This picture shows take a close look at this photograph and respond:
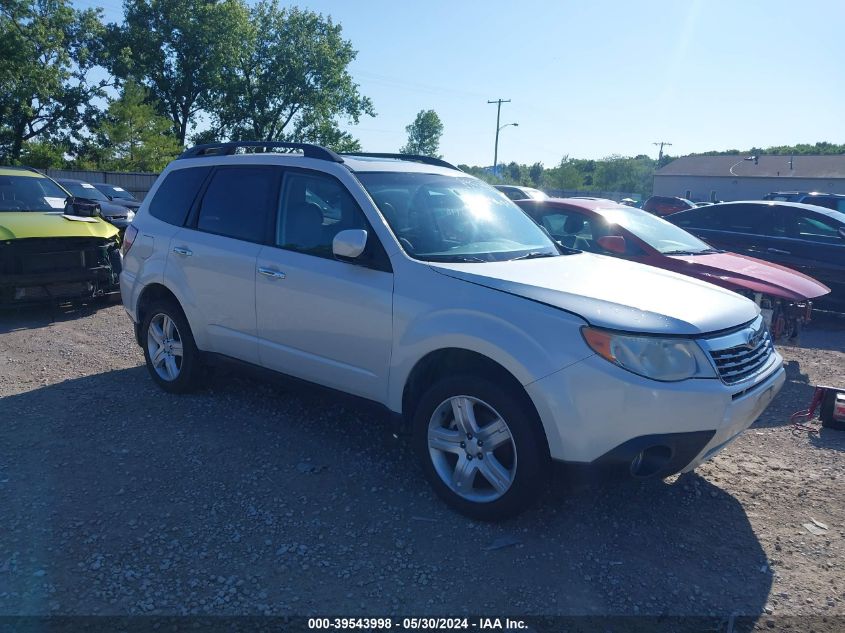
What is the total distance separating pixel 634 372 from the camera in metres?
3.11

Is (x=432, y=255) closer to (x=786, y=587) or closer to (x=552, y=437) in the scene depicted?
(x=552, y=437)

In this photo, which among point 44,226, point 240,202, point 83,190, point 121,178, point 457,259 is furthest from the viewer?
point 121,178

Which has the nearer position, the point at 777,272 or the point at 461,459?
the point at 461,459

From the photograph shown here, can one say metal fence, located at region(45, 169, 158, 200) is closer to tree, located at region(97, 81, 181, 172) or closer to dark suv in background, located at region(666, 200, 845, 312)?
tree, located at region(97, 81, 181, 172)

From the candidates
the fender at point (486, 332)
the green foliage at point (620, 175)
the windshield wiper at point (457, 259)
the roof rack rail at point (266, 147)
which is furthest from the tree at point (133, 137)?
the green foliage at point (620, 175)

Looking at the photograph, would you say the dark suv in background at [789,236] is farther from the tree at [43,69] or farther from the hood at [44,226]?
the tree at [43,69]

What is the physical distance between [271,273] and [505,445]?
6.49ft

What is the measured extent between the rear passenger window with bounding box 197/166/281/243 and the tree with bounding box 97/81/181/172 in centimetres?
3146

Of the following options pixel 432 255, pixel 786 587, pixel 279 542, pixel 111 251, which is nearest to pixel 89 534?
pixel 279 542

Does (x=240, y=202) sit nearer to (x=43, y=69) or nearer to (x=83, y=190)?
(x=83, y=190)

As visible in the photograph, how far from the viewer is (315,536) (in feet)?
11.3

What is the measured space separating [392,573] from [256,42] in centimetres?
4741

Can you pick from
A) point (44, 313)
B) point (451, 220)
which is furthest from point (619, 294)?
point (44, 313)

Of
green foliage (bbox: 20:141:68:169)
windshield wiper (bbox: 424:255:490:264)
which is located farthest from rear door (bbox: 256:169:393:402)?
green foliage (bbox: 20:141:68:169)
